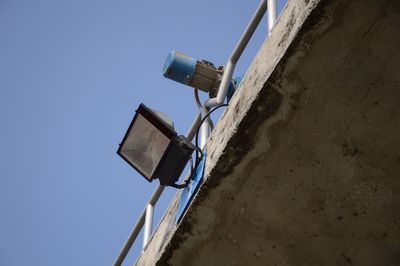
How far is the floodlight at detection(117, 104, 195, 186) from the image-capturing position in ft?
6.56

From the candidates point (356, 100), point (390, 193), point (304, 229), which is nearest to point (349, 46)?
point (356, 100)

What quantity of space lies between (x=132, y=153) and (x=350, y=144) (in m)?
1.02

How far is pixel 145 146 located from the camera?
2137mm

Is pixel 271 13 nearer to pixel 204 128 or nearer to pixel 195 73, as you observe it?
pixel 204 128

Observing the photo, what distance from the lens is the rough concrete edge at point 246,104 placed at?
4.76 ft

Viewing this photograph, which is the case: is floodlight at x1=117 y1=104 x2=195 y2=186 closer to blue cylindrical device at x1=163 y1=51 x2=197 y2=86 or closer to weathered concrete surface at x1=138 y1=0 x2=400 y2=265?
weathered concrete surface at x1=138 y1=0 x2=400 y2=265

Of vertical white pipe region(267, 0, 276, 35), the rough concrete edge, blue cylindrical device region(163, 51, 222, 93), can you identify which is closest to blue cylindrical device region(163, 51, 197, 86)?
blue cylindrical device region(163, 51, 222, 93)

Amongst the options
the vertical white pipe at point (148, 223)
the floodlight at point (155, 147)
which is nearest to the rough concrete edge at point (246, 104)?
the floodlight at point (155, 147)

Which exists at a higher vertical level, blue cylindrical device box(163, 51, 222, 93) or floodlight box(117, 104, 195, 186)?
blue cylindrical device box(163, 51, 222, 93)

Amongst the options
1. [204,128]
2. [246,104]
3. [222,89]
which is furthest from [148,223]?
[246,104]

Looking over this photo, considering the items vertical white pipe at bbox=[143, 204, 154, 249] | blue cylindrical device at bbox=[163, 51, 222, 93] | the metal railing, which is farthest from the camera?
blue cylindrical device at bbox=[163, 51, 222, 93]

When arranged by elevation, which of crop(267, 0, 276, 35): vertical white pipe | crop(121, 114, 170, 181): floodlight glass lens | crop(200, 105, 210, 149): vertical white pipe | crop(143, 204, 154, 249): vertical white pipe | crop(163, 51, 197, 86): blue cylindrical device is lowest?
crop(143, 204, 154, 249): vertical white pipe

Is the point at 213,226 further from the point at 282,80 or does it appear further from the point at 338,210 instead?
the point at 282,80

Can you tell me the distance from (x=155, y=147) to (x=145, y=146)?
0.07 m
